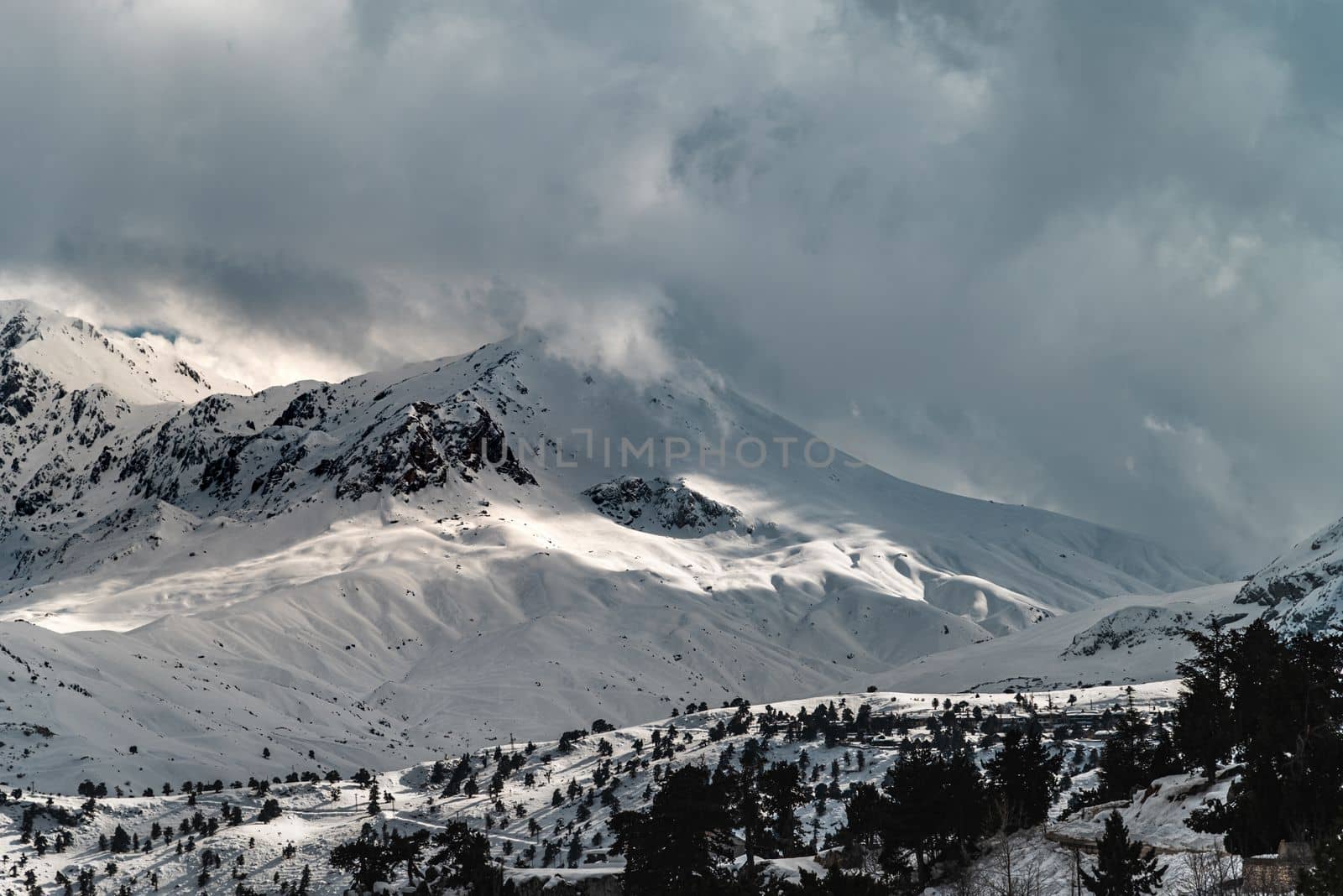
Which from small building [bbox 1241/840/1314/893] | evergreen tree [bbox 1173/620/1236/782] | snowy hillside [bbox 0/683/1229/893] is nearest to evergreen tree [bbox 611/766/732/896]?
snowy hillside [bbox 0/683/1229/893]

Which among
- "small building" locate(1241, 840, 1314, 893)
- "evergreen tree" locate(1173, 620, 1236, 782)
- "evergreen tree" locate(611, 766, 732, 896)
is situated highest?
"evergreen tree" locate(1173, 620, 1236, 782)

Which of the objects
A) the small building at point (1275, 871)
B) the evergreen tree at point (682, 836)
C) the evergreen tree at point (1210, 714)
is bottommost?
the small building at point (1275, 871)

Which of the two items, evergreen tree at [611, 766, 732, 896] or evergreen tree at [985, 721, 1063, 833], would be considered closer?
evergreen tree at [611, 766, 732, 896]

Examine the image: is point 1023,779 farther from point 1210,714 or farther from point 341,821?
point 341,821

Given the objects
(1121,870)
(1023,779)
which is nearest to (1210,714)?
(1023,779)

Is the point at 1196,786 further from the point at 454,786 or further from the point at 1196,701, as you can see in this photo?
the point at 454,786

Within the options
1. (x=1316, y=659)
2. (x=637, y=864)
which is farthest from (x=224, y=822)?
(x=1316, y=659)

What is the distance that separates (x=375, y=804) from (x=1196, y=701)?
399 feet

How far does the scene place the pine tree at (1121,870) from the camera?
6081cm

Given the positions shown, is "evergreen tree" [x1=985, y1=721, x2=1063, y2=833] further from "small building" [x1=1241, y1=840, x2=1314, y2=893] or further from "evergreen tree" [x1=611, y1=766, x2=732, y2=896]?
"small building" [x1=1241, y1=840, x2=1314, y2=893]

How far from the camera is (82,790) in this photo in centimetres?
18500

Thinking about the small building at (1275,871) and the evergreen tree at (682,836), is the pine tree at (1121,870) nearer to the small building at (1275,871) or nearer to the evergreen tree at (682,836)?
the small building at (1275,871)

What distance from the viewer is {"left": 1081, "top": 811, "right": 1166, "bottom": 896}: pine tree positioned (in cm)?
6081

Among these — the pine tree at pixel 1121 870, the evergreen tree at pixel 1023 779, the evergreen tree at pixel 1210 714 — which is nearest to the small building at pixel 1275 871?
the pine tree at pixel 1121 870
